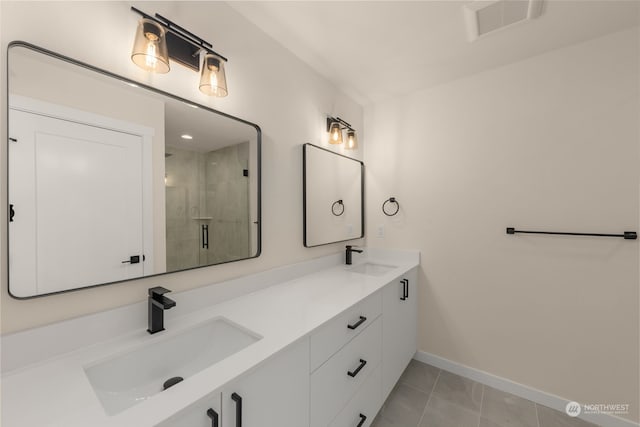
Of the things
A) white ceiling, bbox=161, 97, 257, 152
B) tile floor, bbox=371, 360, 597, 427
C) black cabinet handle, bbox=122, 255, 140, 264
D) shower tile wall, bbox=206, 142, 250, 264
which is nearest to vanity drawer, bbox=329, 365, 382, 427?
tile floor, bbox=371, 360, 597, 427

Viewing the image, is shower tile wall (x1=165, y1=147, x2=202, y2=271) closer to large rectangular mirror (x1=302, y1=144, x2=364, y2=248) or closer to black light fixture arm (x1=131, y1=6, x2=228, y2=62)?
black light fixture arm (x1=131, y1=6, x2=228, y2=62)

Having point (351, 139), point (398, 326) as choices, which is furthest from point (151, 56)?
point (398, 326)

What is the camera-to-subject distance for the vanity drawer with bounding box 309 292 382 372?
40.3 inches

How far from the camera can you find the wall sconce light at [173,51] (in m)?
0.95

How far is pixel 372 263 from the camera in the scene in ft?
7.68

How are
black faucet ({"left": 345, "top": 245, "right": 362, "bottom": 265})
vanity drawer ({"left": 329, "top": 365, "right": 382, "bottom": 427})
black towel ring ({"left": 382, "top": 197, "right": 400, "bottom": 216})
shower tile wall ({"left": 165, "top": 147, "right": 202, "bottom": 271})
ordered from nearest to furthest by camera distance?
shower tile wall ({"left": 165, "top": 147, "right": 202, "bottom": 271})
vanity drawer ({"left": 329, "top": 365, "right": 382, "bottom": 427})
black faucet ({"left": 345, "top": 245, "right": 362, "bottom": 265})
black towel ring ({"left": 382, "top": 197, "right": 400, "bottom": 216})

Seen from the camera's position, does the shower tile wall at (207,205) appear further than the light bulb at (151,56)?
Yes

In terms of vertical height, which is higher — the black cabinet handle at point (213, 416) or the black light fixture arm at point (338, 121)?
the black light fixture arm at point (338, 121)

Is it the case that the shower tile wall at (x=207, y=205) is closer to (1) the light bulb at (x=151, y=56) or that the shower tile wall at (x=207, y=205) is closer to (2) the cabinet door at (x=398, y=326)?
(1) the light bulb at (x=151, y=56)

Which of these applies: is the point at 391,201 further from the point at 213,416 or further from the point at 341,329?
the point at 213,416

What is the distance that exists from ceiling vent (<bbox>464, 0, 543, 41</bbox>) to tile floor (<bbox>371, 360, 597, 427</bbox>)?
2364 millimetres

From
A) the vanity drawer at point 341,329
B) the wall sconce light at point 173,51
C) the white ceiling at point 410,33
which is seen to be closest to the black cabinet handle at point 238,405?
the vanity drawer at point 341,329

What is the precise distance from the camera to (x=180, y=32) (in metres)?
1.13

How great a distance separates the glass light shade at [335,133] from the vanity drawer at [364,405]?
1.58 meters
